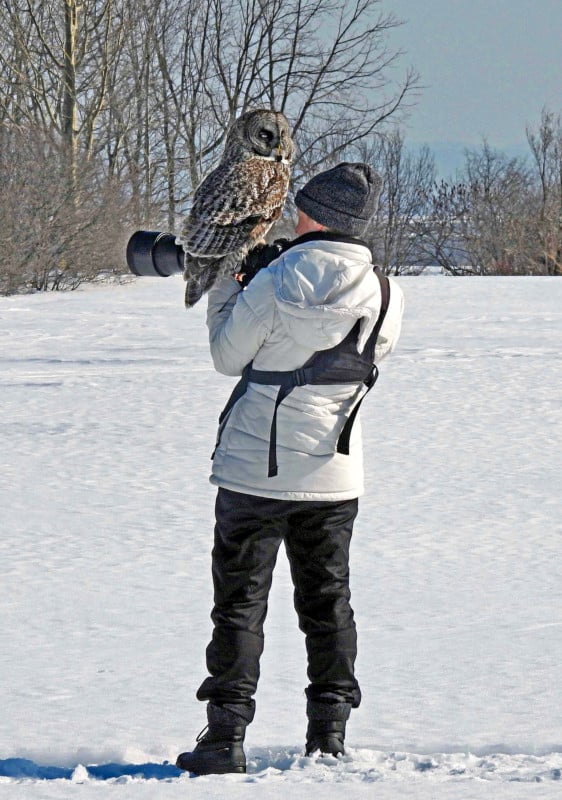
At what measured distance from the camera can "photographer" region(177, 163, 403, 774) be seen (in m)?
2.74

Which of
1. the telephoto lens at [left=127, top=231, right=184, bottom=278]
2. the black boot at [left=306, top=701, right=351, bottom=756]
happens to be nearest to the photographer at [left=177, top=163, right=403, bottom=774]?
the black boot at [left=306, top=701, right=351, bottom=756]

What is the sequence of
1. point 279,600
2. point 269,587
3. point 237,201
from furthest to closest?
point 279,600 → point 269,587 → point 237,201

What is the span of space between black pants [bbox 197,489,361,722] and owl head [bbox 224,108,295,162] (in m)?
0.80

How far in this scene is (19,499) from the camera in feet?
18.6

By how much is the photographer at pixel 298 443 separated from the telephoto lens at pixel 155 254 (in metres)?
0.13

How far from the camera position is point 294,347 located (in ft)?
9.07

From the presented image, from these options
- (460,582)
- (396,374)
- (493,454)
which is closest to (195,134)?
(396,374)

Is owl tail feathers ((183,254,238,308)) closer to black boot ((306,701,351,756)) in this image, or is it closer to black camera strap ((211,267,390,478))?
black camera strap ((211,267,390,478))

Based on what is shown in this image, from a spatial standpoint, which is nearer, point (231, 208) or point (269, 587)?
point (231, 208)

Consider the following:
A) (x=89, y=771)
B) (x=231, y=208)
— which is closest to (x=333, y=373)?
(x=231, y=208)

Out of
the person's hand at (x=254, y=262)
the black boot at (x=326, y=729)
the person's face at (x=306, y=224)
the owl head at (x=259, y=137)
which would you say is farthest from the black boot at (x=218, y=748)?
the owl head at (x=259, y=137)

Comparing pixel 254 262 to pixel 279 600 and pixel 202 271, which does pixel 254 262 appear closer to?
pixel 202 271

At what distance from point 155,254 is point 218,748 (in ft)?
3.82

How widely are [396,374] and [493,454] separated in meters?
3.22
